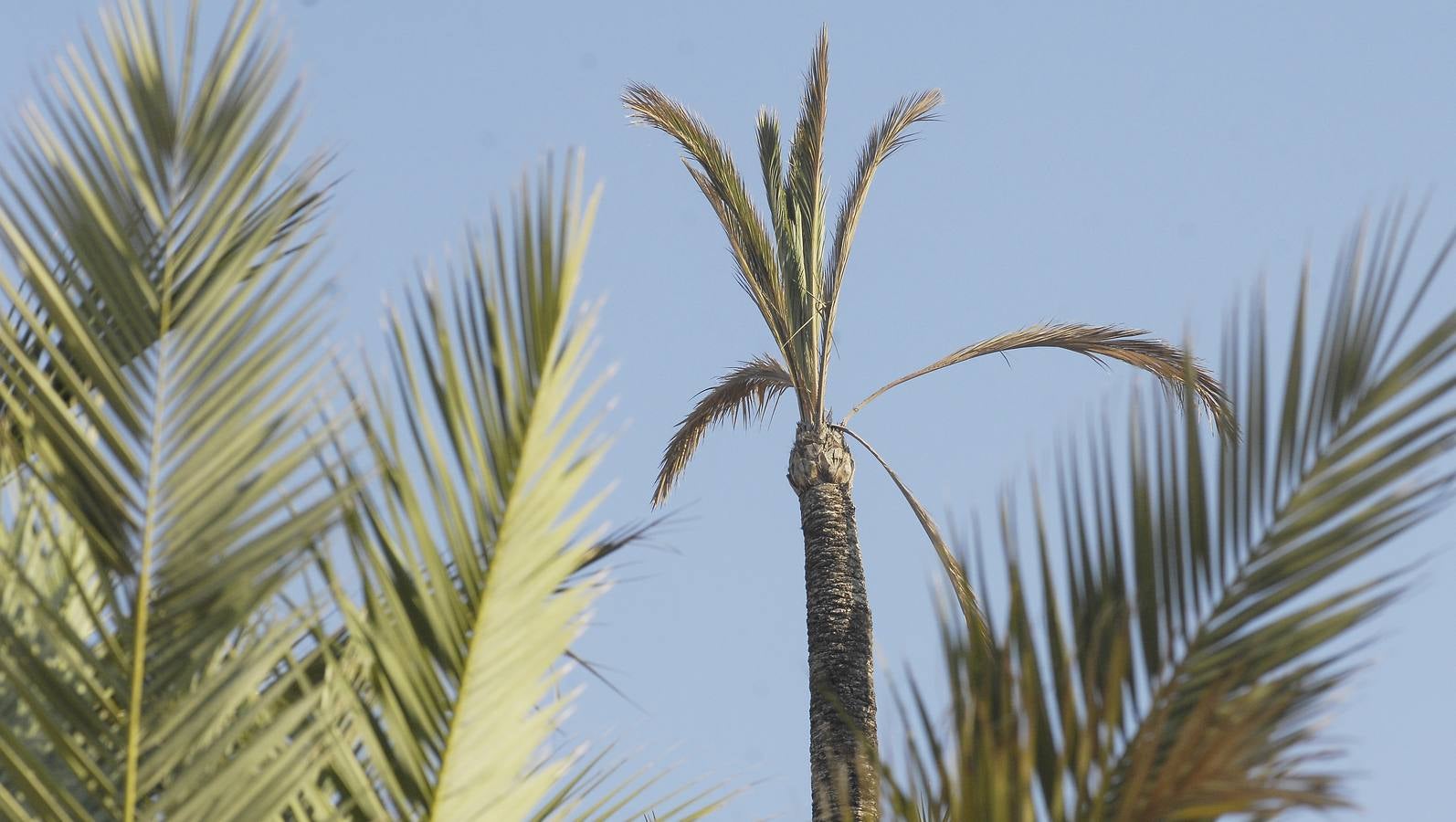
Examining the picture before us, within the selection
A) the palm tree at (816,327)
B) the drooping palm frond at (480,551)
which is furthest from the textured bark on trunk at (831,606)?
the drooping palm frond at (480,551)

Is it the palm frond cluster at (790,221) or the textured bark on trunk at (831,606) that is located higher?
the palm frond cluster at (790,221)

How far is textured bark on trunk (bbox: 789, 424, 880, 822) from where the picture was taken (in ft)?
31.7

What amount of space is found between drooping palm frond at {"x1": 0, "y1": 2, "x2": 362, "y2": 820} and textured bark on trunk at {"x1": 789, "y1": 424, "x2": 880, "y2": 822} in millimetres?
7174

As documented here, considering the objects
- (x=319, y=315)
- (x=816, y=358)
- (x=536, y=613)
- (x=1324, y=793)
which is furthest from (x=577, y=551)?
(x=816, y=358)

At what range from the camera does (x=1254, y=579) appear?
6.28 feet

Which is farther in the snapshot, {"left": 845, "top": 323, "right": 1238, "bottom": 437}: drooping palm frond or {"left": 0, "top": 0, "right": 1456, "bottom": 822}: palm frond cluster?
{"left": 845, "top": 323, "right": 1238, "bottom": 437}: drooping palm frond

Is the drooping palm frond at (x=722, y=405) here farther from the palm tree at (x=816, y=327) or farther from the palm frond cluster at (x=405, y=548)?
the palm frond cluster at (x=405, y=548)

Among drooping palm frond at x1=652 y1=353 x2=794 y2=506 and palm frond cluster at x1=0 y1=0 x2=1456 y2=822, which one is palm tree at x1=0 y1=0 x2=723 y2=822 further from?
drooping palm frond at x1=652 y1=353 x2=794 y2=506

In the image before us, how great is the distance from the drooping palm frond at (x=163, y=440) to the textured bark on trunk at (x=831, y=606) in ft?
23.5

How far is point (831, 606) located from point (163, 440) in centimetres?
840

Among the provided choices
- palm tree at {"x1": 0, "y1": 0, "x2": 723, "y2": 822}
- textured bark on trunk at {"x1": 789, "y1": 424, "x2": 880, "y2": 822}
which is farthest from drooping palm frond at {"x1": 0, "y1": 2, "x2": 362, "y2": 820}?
textured bark on trunk at {"x1": 789, "y1": 424, "x2": 880, "y2": 822}

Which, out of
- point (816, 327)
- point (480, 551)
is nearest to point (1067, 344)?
point (816, 327)

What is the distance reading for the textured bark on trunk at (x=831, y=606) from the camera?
9672 mm

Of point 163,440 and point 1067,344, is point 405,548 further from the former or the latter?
point 1067,344
